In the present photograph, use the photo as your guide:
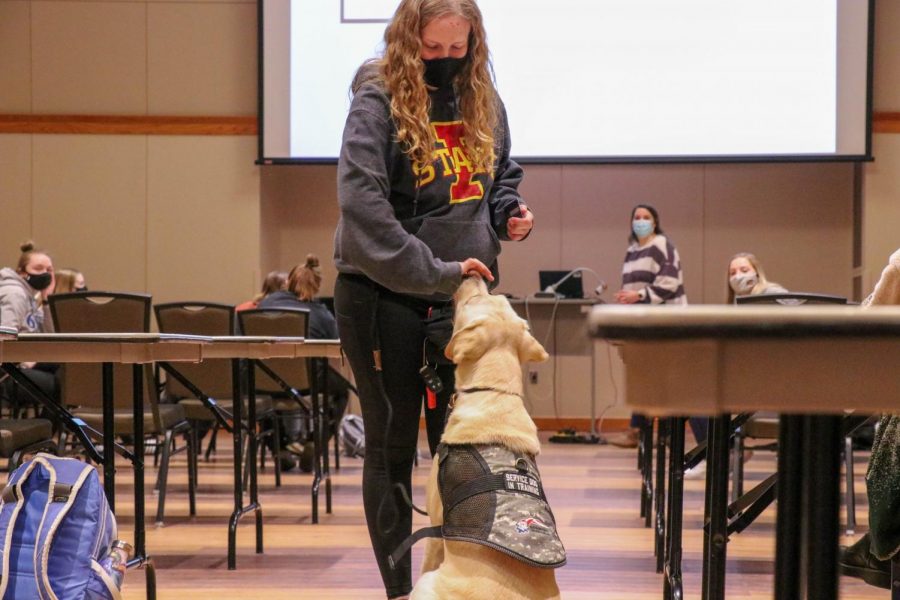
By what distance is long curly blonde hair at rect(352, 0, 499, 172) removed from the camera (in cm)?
207

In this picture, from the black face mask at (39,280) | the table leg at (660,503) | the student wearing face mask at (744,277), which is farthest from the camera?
the black face mask at (39,280)

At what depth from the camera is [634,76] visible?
305 inches

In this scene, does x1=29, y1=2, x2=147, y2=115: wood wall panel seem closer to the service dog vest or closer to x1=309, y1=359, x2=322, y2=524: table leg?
x1=309, y1=359, x2=322, y2=524: table leg

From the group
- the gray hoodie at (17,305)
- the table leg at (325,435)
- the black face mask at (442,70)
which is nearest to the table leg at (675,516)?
Result: the black face mask at (442,70)

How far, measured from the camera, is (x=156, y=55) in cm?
827

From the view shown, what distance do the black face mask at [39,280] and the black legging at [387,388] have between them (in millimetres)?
4058

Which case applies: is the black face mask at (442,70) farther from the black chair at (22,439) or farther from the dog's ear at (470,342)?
the black chair at (22,439)

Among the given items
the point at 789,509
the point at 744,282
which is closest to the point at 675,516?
the point at 789,509

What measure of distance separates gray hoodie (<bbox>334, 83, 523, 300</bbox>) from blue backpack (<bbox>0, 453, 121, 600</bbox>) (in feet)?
2.38

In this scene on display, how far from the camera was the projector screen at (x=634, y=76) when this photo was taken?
7.55 meters

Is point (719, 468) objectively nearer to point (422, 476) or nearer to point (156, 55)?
point (422, 476)

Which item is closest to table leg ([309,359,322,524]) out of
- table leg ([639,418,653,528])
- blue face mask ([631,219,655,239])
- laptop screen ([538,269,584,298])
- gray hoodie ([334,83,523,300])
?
table leg ([639,418,653,528])

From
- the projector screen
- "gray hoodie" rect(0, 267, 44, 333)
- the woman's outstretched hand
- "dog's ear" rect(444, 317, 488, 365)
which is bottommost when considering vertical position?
"gray hoodie" rect(0, 267, 44, 333)

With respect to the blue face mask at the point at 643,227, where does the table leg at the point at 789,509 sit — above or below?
below
